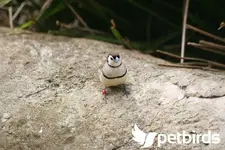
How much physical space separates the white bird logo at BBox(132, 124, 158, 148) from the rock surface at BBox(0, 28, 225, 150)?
2 centimetres

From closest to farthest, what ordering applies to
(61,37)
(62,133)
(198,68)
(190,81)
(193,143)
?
(193,143)
(62,133)
(190,81)
(198,68)
(61,37)

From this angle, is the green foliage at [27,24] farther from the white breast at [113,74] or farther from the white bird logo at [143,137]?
the white bird logo at [143,137]

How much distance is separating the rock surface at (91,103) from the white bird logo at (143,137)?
19mm

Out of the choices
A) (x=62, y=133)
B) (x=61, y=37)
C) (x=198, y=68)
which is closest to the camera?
(x=62, y=133)

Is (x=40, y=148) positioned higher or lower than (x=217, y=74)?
lower

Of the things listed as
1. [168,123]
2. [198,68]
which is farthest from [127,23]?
[168,123]

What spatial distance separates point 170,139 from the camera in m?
1.66

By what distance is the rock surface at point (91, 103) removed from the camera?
5.60 feet

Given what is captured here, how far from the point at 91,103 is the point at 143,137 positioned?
1.03ft

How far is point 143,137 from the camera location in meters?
1.68

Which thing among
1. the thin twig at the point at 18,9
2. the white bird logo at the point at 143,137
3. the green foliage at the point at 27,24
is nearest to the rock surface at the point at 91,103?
the white bird logo at the point at 143,137

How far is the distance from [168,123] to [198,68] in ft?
1.55

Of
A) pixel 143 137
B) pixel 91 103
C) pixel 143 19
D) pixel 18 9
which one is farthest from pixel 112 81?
pixel 18 9

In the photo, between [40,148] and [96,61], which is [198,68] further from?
[40,148]
